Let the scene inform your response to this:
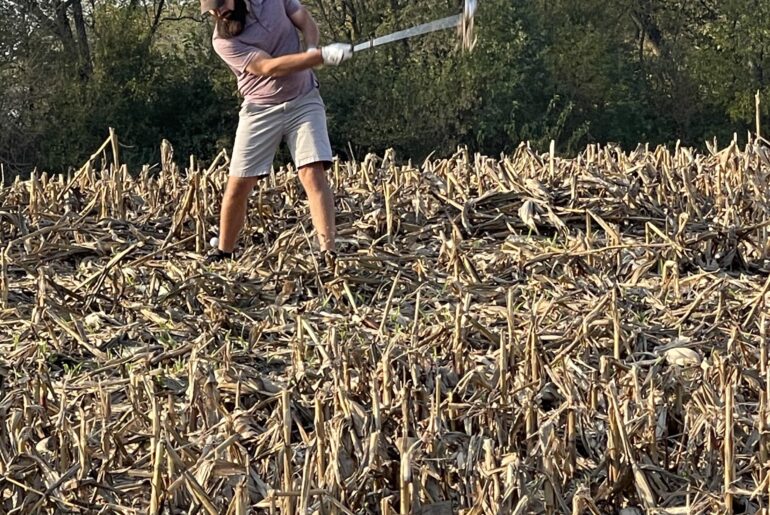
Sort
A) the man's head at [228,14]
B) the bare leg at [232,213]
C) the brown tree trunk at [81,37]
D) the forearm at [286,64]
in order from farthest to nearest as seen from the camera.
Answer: the brown tree trunk at [81,37]
the bare leg at [232,213]
the man's head at [228,14]
the forearm at [286,64]

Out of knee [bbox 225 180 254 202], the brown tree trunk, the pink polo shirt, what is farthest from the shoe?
the brown tree trunk

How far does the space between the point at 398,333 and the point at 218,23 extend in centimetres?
192

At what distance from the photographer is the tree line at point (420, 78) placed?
23.4 m

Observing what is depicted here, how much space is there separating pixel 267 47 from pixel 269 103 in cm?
22

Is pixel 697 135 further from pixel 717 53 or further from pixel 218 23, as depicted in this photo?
pixel 218 23

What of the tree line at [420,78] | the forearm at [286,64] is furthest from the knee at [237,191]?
the tree line at [420,78]

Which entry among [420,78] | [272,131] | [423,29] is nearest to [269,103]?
[272,131]

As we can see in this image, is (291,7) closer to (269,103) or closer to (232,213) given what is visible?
(269,103)

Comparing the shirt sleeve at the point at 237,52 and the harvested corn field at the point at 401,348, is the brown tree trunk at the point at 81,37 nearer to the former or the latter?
the harvested corn field at the point at 401,348

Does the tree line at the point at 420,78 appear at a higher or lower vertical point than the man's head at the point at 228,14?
lower

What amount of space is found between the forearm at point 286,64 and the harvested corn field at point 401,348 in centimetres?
62

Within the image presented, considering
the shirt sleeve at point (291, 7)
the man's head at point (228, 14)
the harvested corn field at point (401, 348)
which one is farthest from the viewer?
the shirt sleeve at point (291, 7)

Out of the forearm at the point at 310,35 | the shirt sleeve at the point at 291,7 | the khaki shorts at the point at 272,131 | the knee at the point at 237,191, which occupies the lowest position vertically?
the knee at the point at 237,191

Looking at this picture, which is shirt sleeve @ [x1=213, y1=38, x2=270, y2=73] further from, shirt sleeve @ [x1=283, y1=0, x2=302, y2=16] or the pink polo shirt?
shirt sleeve @ [x1=283, y1=0, x2=302, y2=16]
